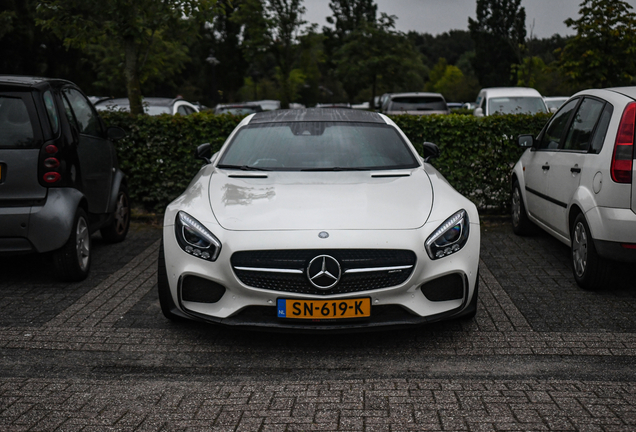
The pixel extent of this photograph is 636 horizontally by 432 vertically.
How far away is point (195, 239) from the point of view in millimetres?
4359

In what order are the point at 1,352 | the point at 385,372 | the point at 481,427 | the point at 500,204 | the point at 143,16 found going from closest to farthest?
the point at 481,427 < the point at 385,372 < the point at 1,352 < the point at 500,204 < the point at 143,16

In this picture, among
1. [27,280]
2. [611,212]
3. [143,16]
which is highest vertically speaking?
[143,16]

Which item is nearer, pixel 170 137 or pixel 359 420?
pixel 359 420

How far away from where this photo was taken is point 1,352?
4402 mm

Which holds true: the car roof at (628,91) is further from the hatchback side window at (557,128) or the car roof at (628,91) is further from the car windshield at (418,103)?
the car windshield at (418,103)

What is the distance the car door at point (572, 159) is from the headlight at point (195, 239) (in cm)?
315

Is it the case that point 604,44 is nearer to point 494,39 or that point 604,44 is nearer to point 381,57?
point 381,57

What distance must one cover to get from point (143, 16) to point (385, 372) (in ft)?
26.5

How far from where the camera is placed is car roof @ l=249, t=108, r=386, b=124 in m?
6.12

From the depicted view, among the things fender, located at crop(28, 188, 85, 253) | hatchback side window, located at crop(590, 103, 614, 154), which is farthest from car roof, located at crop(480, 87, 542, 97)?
fender, located at crop(28, 188, 85, 253)

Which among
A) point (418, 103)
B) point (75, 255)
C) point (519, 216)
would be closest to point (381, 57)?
point (418, 103)

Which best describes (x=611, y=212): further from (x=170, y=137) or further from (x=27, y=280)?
(x=170, y=137)

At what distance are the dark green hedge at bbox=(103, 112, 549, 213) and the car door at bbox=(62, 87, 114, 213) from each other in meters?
1.53

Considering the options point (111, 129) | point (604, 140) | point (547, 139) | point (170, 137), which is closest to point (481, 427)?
point (604, 140)
